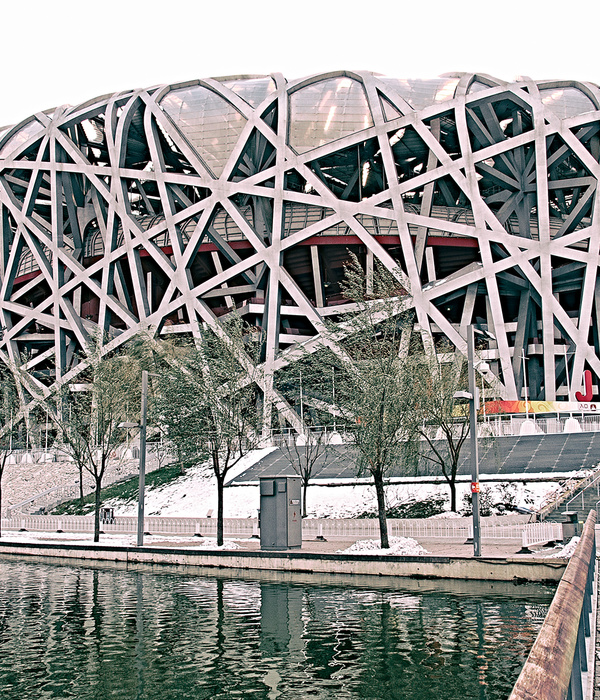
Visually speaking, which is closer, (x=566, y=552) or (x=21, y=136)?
(x=566, y=552)

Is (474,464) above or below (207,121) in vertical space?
below

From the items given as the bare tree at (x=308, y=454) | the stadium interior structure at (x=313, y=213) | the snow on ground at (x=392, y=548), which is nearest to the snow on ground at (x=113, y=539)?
the snow on ground at (x=392, y=548)

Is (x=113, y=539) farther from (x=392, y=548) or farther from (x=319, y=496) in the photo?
(x=392, y=548)

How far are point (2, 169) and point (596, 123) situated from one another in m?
43.6

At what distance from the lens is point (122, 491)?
41.0 metres

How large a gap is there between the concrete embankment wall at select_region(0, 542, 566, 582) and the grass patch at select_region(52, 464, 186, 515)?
1448cm

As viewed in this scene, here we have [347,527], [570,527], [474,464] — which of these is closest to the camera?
[570,527]

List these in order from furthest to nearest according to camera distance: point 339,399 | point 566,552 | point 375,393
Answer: point 339,399, point 375,393, point 566,552

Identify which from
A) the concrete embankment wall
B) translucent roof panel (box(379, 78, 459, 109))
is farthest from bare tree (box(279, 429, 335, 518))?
translucent roof panel (box(379, 78, 459, 109))

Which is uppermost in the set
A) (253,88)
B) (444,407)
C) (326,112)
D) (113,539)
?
(253,88)

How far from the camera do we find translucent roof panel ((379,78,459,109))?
55812 millimetres

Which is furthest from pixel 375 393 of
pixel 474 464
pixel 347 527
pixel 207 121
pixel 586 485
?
pixel 207 121

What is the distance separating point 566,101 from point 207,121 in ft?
83.8

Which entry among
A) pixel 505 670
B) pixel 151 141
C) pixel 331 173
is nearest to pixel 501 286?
pixel 331 173
